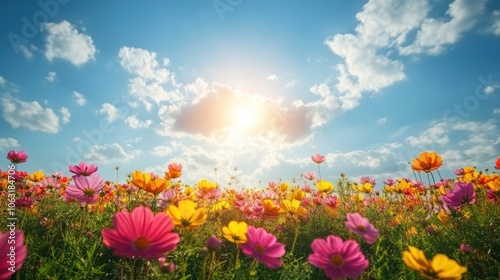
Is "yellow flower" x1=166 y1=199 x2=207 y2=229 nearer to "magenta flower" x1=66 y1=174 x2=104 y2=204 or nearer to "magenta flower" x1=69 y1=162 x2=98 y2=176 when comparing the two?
"magenta flower" x1=66 y1=174 x2=104 y2=204

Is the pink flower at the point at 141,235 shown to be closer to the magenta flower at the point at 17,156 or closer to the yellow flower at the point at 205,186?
the yellow flower at the point at 205,186

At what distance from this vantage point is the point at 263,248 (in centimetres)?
132

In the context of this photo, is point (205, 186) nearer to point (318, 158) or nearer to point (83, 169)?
point (83, 169)

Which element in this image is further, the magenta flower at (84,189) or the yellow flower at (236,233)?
the magenta flower at (84,189)

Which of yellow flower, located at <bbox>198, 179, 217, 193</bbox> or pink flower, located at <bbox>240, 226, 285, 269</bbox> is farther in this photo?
yellow flower, located at <bbox>198, 179, 217, 193</bbox>

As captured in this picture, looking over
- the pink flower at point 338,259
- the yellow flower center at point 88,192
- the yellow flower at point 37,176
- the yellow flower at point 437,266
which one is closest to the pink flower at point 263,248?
the pink flower at point 338,259

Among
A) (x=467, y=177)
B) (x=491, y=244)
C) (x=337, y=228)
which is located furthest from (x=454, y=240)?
(x=467, y=177)

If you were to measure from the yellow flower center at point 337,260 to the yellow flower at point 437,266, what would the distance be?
9.2 inches

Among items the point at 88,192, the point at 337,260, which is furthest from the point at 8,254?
the point at 88,192

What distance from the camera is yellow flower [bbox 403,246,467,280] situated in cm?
104

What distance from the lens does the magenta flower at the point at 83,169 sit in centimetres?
251

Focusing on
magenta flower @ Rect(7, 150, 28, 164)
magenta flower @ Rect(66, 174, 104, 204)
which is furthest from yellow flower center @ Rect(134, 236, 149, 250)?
magenta flower @ Rect(7, 150, 28, 164)

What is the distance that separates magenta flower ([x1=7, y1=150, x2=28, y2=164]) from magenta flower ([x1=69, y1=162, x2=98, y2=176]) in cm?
158

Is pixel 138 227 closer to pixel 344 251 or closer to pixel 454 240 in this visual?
pixel 344 251
